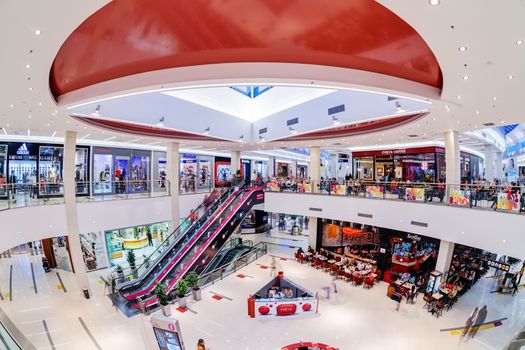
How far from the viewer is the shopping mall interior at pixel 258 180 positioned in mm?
3777

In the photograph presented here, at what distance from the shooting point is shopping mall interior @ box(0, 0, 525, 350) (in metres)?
3.78

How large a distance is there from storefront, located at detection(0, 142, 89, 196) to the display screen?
34.9 ft

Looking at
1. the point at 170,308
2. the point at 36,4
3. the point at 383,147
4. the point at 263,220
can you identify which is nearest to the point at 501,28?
the point at 36,4

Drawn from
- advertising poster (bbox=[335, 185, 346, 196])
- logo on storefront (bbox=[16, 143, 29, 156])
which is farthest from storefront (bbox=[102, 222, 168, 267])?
advertising poster (bbox=[335, 185, 346, 196])

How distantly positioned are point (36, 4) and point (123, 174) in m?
18.0

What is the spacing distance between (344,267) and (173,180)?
1028 cm

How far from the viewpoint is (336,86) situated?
502 centimetres

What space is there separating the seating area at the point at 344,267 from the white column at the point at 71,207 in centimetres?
1094

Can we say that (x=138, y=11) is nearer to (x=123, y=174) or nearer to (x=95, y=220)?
(x=95, y=220)

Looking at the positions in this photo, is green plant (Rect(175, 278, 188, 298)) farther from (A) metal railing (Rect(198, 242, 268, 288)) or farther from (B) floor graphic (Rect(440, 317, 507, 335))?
(B) floor graphic (Rect(440, 317, 507, 335))

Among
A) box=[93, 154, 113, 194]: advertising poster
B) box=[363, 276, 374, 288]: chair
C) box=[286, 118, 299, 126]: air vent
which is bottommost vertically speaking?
box=[363, 276, 374, 288]: chair

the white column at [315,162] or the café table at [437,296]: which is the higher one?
the white column at [315,162]

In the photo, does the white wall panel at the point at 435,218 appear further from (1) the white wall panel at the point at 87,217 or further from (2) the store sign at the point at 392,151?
(2) the store sign at the point at 392,151

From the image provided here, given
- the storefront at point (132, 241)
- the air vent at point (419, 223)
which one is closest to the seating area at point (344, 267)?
the air vent at point (419, 223)
